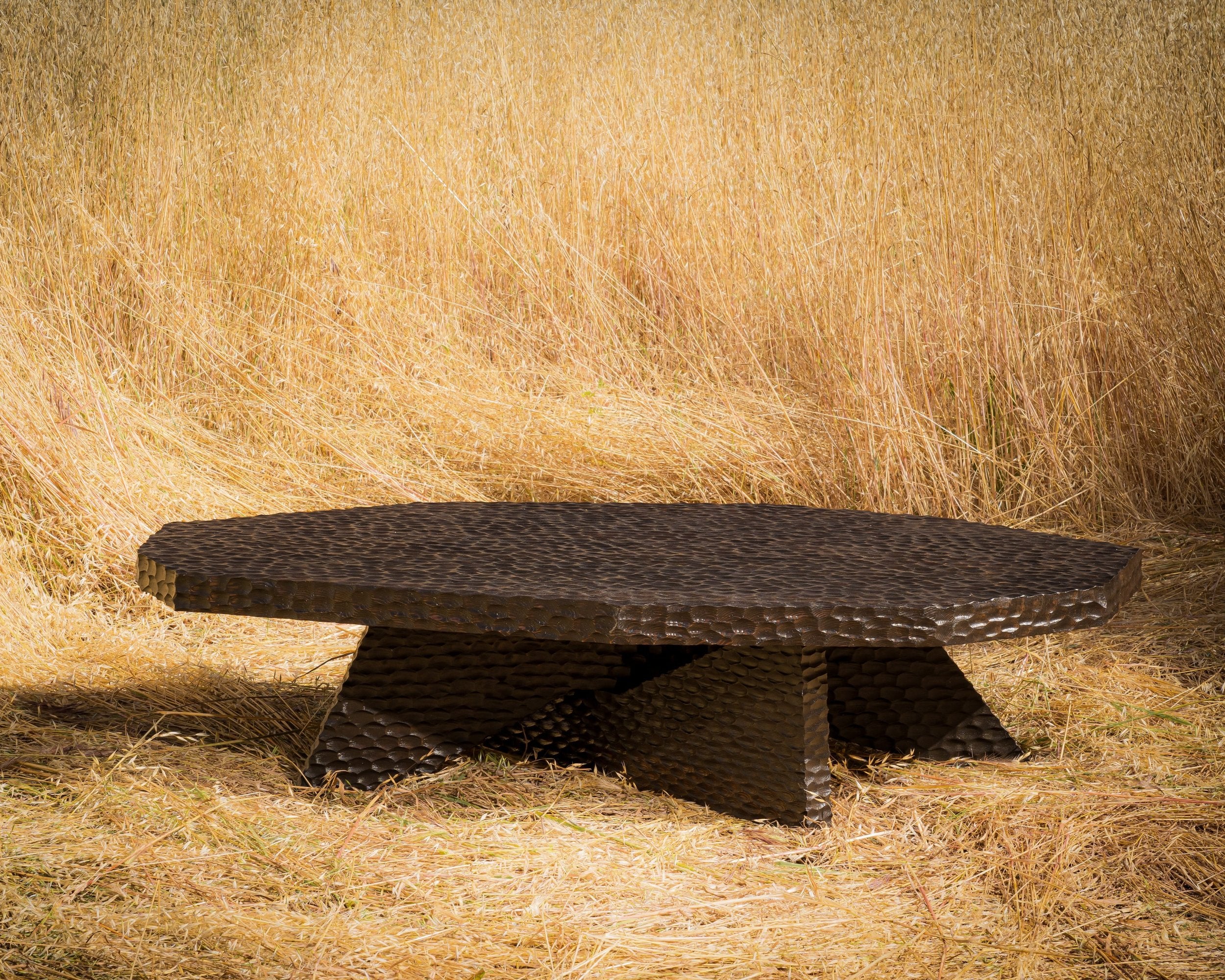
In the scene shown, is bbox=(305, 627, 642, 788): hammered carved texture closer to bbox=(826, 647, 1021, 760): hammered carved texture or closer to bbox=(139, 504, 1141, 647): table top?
bbox=(139, 504, 1141, 647): table top

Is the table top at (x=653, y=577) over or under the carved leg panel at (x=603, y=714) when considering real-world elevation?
over

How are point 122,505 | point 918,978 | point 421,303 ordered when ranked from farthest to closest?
point 421,303, point 122,505, point 918,978

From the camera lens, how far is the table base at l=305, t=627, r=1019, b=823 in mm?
1629

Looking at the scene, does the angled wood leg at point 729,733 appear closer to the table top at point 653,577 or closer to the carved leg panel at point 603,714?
the carved leg panel at point 603,714

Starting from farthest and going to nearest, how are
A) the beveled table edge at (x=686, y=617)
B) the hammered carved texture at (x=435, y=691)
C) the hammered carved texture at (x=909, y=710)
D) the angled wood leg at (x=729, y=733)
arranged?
the hammered carved texture at (x=909, y=710) → the hammered carved texture at (x=435, y=691) → the angled wood leg at (x=729, y=733) → the beveled table edge at (x=686, y=617)

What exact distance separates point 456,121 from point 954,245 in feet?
5.52

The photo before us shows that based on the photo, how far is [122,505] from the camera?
106 inches

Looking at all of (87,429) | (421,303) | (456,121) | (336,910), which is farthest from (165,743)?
(456,121)

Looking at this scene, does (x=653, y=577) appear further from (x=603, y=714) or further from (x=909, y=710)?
(x=909, y=710)

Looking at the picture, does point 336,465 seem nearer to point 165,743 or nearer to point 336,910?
point 165,743

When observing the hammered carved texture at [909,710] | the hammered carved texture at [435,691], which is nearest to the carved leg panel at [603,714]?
the hammered carved texture at [435,691]

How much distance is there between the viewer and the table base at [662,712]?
1629mm

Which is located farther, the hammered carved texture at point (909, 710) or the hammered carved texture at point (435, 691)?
the hammered carved texture at point (909, 710)

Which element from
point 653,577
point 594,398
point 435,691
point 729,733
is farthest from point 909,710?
point 594,398
